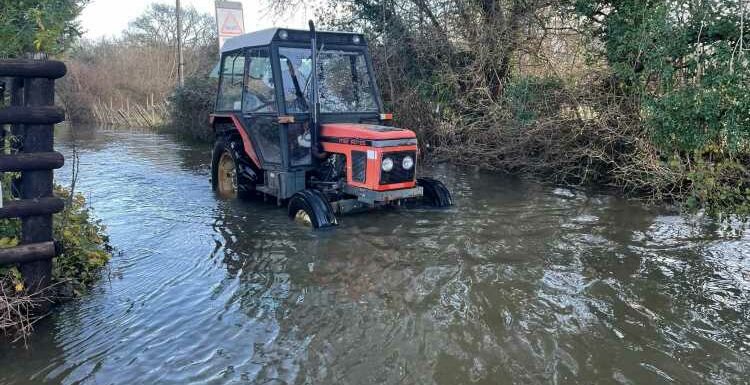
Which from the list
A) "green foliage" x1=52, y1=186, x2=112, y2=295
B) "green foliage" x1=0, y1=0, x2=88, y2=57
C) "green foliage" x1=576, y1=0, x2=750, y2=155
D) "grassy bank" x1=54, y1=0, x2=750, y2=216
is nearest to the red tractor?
"grassy bank" x1=54, y1=0, x2=750, y2=216

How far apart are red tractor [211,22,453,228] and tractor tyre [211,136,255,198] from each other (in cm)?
23

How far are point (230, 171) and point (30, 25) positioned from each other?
16.4ft

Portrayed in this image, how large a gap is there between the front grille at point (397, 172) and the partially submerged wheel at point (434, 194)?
2.65 feet

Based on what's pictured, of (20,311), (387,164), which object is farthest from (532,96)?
(20,311)

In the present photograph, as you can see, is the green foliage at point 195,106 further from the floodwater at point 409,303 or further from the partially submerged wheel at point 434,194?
the partially submerged wheel at point 434,194

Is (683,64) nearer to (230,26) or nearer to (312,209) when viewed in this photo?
(312,209)

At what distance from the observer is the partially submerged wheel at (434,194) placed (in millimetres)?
7676

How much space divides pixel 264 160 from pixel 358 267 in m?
2.83

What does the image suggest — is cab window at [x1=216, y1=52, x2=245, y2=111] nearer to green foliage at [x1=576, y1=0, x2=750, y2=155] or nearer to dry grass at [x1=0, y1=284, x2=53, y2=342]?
dry grass at [x1=0, y1=284, x2=53, y2=342]

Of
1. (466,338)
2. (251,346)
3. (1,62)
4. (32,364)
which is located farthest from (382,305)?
(1,62)

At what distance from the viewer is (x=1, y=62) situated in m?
3.80

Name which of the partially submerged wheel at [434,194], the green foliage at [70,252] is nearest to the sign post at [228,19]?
the partially submerged wheel at [434,194]

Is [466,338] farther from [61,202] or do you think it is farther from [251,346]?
[61,202]

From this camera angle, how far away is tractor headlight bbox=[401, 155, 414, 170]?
685 cm
